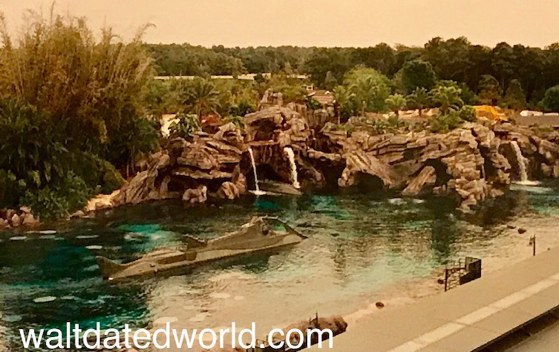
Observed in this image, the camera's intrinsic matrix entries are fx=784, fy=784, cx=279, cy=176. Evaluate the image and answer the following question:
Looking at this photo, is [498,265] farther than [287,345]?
Yes

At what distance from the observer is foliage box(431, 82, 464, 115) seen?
743 cm

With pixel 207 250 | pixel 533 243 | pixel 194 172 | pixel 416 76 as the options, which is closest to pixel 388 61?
pixel 416 76

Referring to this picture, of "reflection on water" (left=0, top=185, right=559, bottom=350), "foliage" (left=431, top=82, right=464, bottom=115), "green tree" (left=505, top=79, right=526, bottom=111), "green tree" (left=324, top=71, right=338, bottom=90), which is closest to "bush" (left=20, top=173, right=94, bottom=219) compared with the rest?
"reflection on water" (left=0, top=185, right=559, bottom=350)

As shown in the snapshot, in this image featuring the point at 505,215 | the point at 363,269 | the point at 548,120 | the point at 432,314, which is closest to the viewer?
the point at 432,314

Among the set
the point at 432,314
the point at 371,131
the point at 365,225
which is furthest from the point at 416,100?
the point at 432,314

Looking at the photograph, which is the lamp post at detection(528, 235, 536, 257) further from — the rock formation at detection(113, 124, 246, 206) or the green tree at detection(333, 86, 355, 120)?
the green tree at detection(333, 86, 355, 120)

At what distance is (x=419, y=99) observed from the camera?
24.8ft

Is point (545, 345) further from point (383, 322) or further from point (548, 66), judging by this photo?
point (548, 66)

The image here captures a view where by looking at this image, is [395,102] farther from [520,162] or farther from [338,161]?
Result: [520,162]

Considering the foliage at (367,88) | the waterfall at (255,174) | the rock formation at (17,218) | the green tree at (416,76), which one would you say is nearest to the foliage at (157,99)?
the waterfall at (255,174)

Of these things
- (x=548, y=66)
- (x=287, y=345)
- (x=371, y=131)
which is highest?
(x=548, y=66)

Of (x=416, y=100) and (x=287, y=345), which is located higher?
(x=416, y=100)

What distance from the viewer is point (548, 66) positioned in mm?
7832

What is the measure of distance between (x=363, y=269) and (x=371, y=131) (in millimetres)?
2971
